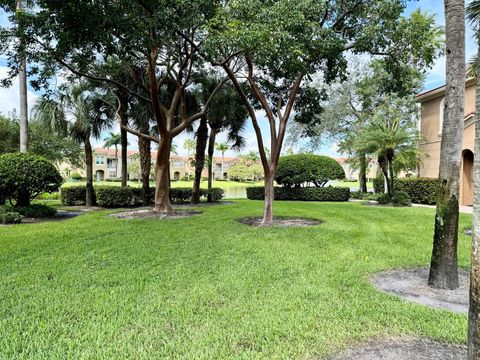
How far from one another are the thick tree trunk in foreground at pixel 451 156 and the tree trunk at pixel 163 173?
29.3ft

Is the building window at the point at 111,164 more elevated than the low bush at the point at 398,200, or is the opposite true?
the building window at the point at 111,164

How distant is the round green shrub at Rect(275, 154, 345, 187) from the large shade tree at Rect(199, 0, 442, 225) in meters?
8.86

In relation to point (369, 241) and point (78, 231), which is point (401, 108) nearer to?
point (369, 241)

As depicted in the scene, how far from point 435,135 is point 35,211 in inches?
778

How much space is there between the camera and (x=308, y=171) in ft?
63.9

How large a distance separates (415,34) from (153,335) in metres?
8.45

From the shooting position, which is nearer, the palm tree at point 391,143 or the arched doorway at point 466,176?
the palm tree at point 391,143

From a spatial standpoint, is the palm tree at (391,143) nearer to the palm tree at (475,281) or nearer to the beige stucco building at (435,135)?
the beige stucco building at (435,135)

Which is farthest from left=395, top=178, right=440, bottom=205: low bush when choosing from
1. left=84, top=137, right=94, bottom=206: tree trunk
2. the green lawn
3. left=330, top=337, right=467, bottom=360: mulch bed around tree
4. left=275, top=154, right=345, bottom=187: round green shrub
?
left=84, top=137, right=94, bottom=206: tree trunk

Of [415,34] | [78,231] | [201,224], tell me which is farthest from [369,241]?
[78,231]

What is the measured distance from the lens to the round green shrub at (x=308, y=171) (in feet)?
63.9

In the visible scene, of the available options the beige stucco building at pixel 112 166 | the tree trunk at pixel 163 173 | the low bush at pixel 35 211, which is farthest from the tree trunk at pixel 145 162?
the beige stucco building at pixel 112 166

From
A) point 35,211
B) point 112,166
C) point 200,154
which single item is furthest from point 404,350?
point 112,166

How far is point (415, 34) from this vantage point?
24.2ft
